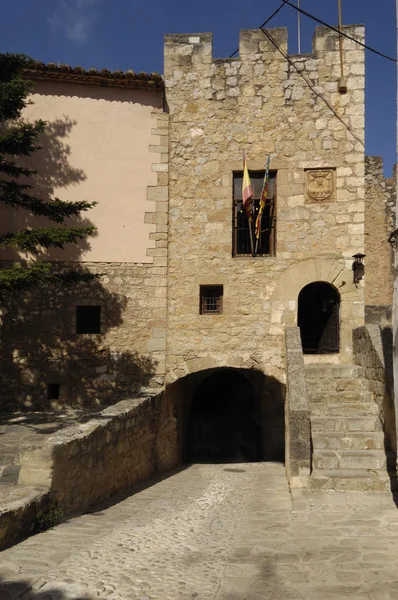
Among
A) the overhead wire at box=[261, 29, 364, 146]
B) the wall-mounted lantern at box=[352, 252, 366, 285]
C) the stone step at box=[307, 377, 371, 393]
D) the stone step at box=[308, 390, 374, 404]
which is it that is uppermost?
the overhead wire at box=[261, 29, 364, 146]

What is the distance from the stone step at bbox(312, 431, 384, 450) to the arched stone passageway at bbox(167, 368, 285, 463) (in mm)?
5605

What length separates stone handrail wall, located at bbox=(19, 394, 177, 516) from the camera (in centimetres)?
572

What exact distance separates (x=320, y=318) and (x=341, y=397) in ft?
11.4

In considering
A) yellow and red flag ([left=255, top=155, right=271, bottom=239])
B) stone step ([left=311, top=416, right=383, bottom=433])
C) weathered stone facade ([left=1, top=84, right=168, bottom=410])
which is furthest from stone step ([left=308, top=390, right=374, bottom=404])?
yellow and red flag ([left=255, top=155, right=271, bottom=239])

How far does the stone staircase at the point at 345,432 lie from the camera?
662cm

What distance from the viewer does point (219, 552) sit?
4973 millimetres

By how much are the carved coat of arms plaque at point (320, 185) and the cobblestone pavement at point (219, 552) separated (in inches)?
218

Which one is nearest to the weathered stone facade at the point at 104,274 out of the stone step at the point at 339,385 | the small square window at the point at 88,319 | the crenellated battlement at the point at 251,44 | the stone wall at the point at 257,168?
the small square window at the point at 88,319

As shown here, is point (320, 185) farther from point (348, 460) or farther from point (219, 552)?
point (219, 552)

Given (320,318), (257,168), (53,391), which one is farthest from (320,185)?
(53,391)

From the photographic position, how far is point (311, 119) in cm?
1040

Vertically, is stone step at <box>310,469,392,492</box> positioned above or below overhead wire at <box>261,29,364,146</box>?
below

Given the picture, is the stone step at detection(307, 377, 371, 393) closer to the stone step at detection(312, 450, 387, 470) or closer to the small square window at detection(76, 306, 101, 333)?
the stone step at detection(312, 450, 387, 470)

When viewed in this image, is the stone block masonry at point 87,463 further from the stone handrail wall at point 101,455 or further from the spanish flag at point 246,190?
the spanish flag at point 246,190
